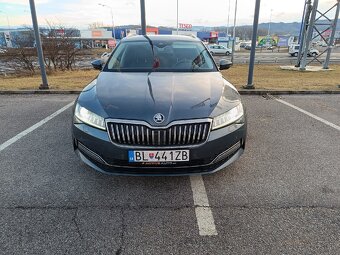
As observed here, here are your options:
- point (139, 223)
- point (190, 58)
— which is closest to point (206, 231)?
point (139, 223)

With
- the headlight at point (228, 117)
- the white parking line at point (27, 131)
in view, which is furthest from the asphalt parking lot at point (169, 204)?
the headlight at point (228, 117)

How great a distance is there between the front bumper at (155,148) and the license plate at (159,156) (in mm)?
47

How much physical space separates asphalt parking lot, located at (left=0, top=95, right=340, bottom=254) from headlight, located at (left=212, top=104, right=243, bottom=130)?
2.30 feet

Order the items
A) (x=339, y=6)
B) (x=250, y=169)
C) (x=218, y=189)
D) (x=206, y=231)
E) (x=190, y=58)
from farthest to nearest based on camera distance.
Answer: (x=339, y=6) < (x=190, y=58) < (x=250, y=169) < (x=218, y=189) < (x=206, y=231)

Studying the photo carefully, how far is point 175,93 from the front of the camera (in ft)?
9.62

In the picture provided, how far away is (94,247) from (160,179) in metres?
1.10

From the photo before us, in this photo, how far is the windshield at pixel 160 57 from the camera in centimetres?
385

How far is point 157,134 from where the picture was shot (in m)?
2.51

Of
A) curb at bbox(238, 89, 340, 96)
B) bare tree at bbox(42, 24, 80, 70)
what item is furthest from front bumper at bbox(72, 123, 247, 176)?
bare tree at bbox(42, 24, 80, 70)

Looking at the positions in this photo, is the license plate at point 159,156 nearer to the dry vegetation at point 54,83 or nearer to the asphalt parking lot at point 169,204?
the asphalt parking lot at point 169,204

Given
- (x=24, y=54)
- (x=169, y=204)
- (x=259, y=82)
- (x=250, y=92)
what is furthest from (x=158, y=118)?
(x=24, y=54)

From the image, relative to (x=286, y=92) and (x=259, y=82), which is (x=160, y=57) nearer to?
(x=286, y=92)

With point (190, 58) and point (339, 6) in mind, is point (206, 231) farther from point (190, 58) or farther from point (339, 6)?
point (339, 6)

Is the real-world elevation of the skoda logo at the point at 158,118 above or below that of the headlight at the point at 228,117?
above
